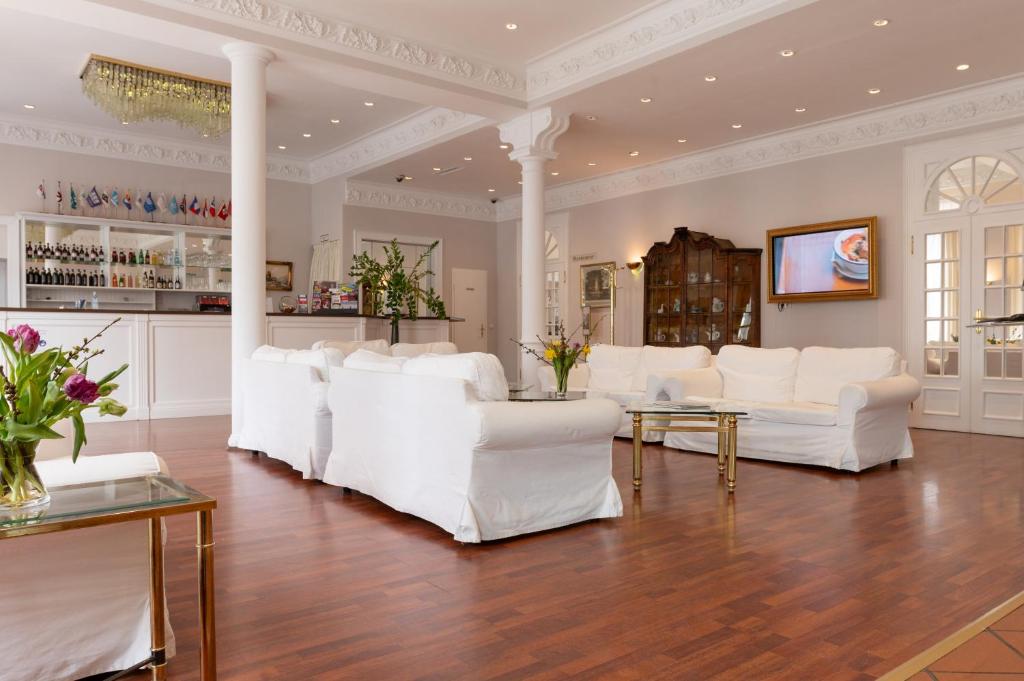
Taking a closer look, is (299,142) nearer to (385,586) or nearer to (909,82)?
(909,82)

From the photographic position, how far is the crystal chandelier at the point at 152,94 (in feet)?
23.2

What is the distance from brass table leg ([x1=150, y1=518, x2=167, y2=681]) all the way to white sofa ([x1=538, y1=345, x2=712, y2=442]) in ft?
16.4

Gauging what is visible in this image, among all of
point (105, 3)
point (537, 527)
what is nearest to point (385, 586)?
point (537, 527)

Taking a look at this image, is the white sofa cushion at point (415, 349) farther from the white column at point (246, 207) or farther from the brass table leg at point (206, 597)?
the brass table leg at point (206, 597)

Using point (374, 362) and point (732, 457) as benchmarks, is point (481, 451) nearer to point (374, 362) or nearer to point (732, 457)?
point (374, 362)

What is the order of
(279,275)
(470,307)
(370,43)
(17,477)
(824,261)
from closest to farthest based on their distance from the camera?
(17,477)
(370,43)
(824,261)
(279,275)
(470,307)

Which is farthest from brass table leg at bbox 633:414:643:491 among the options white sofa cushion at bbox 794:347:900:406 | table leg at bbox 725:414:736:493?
white sofa cushion at bbox 794:347:900:406

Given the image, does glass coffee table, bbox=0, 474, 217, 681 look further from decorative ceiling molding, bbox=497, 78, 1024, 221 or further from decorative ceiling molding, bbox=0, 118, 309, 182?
decorative ceiling molding, bbox=0, 118, 309, 182

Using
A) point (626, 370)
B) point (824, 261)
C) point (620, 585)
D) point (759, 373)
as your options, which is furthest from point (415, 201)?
point (620, 585)

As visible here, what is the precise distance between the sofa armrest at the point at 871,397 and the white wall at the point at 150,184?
8.57m

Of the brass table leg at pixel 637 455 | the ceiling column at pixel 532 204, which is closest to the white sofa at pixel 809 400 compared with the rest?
the brass table leg at pixel 637 455

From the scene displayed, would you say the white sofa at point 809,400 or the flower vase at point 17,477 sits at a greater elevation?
the flower vase at point 17,477

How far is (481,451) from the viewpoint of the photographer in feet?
10.9

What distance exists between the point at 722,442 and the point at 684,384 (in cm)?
137
